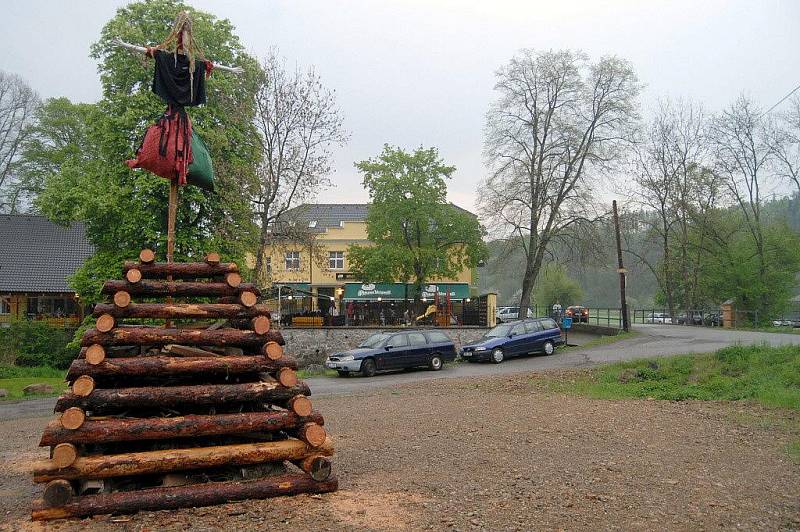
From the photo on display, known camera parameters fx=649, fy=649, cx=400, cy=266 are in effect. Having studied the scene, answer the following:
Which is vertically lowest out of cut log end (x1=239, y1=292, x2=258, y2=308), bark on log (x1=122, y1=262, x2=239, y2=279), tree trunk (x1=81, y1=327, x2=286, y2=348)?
tree trunk (x1=81, y1=327, x2=286, y2=348)

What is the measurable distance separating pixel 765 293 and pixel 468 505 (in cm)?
4218

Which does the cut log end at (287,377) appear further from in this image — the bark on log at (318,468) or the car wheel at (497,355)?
the car wheel at (497,355)

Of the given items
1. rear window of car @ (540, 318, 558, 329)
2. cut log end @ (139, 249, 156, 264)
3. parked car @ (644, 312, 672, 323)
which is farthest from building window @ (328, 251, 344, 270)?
cut log end @ (139, 249, 156, 264)

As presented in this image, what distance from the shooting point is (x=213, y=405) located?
755 centimetres

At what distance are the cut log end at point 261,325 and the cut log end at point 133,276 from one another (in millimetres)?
1443

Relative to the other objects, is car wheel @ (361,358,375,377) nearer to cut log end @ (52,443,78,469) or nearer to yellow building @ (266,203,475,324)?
yellow building @ (266,203,475,324)

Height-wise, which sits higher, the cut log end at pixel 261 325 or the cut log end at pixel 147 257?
the cut log end at pixel 147 257

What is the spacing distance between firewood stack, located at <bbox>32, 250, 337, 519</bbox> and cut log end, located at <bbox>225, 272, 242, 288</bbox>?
2 cm

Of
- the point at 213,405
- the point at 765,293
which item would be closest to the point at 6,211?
the point at 213,405

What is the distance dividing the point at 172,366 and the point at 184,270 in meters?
1.65

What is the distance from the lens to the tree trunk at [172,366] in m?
6.71

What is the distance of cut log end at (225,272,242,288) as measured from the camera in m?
8.05

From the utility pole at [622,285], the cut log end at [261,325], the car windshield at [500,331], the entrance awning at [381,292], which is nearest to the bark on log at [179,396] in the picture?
the cut log end at [261,325]

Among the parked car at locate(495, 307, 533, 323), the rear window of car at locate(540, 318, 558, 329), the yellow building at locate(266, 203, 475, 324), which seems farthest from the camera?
the parked car at locate(495, 307, 533, 323)
